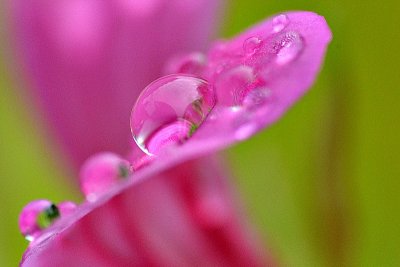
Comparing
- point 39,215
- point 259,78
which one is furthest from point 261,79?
point 39,215

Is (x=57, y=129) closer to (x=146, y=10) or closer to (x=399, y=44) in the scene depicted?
(x=146, y=10)

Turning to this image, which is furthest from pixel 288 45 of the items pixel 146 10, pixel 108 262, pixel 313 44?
pixel 146 10

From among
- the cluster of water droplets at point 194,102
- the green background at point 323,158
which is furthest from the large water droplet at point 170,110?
the green background at point 323,158

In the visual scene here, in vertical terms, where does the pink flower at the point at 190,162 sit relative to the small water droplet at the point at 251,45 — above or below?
below

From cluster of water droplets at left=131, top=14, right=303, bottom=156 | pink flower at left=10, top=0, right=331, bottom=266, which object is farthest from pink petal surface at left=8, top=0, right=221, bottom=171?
cluster of water droplets at left=131, top=14, right=303, bottom=156

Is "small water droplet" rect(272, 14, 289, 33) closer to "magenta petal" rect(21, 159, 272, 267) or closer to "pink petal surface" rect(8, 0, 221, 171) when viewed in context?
"magenta petal" rect(21, 159, 272, 267)

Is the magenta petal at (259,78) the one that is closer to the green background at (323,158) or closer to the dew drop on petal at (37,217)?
the dew drop on petal at (37,217)
